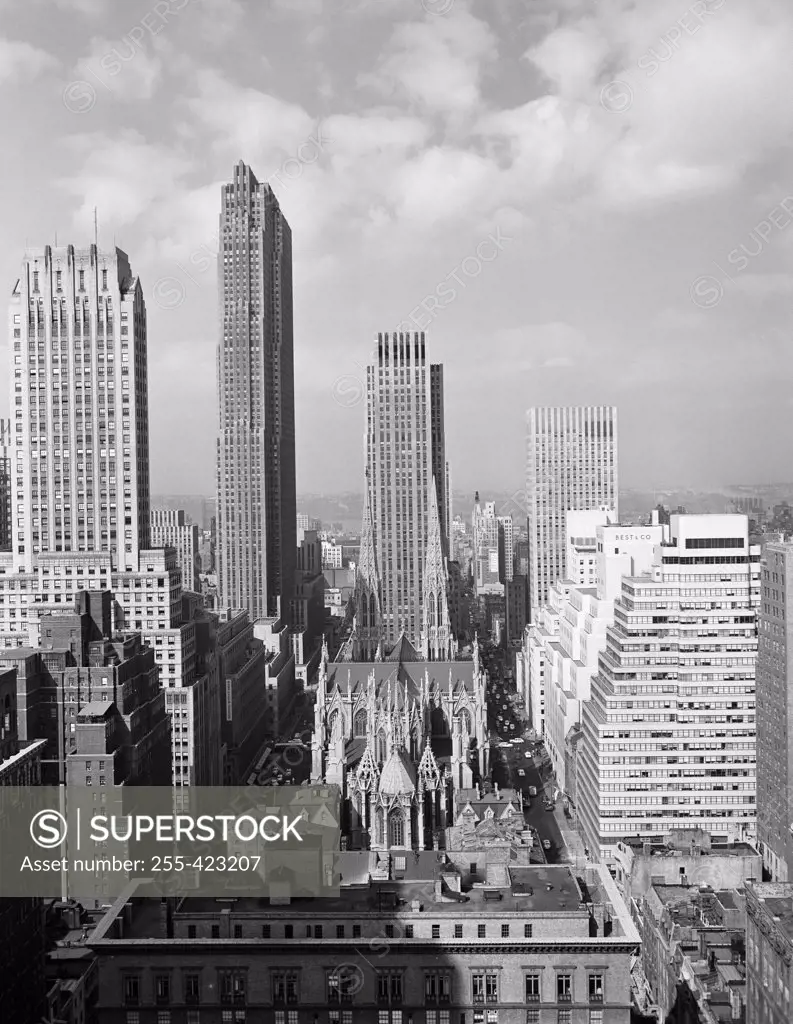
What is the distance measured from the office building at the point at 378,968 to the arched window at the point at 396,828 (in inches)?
1472

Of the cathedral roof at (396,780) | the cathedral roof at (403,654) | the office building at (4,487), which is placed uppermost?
the office building at (4,487)

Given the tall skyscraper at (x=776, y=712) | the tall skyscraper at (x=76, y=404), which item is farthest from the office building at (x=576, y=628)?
the tall skyscraper at (x=76, y=404)

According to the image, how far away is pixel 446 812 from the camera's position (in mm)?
86562

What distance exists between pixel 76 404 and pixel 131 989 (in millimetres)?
59844

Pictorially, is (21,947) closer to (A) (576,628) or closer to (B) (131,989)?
(B) (131,989)

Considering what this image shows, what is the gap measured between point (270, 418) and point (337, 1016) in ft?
438

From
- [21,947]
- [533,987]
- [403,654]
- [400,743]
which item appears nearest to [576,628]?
[403,654]

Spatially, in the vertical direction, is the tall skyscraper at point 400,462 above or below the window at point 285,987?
above

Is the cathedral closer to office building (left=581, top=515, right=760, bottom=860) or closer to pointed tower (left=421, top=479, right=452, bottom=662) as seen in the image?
pointed tower (left=421, top=479, right=452, bottom=662)

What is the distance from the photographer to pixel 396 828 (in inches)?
3233

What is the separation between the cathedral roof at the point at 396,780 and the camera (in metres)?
81.9

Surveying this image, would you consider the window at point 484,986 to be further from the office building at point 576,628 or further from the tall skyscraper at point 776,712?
the office building at point 576,628

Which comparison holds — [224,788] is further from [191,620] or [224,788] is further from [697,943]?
[697,943]

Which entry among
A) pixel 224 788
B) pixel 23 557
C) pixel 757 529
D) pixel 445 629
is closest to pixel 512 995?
pixel 757 529
